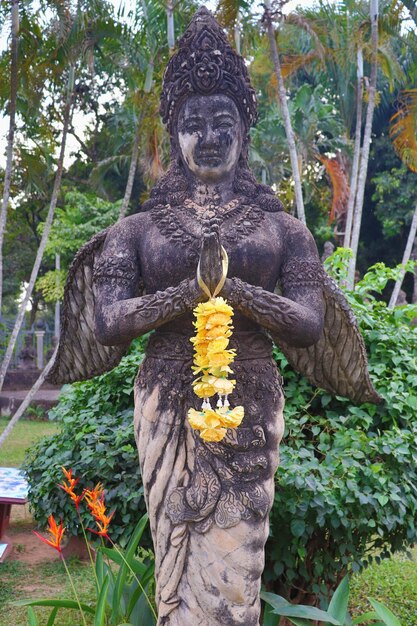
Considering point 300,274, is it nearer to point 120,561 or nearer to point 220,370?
point 220,370

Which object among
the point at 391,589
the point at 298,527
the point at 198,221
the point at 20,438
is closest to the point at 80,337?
the point at 198,221

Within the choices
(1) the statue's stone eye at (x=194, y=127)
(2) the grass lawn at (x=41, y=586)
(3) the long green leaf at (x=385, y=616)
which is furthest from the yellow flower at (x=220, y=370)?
(2) the grass lawn at (x=41, y=586)

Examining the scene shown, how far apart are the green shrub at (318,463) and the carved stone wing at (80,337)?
2.39ft

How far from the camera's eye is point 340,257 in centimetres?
434

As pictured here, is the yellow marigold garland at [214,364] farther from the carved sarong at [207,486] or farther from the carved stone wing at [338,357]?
the carved stone wing at [338,357]

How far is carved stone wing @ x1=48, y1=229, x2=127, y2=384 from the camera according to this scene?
2809 millimetres

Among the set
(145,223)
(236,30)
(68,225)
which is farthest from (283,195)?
(145,223)

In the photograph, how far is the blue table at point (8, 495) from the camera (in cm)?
561

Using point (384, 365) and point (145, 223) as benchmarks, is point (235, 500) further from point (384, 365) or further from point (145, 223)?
point (384, 365)

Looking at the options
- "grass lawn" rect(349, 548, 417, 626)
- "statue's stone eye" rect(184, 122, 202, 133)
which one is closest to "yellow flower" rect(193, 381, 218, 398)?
"statue's stone eye" rect(184, 122, 202, 133)

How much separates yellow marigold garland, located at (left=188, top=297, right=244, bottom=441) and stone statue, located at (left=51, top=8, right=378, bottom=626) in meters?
0.11

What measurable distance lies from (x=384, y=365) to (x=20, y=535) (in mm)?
4510

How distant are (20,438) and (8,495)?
535 centimetres

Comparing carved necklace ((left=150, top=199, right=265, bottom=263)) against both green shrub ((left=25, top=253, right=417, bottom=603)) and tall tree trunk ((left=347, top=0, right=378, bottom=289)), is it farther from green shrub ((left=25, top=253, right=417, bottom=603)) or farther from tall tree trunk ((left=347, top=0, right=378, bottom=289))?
tall tree trunk ((left=347, top=0, right=378, bottom=289))
